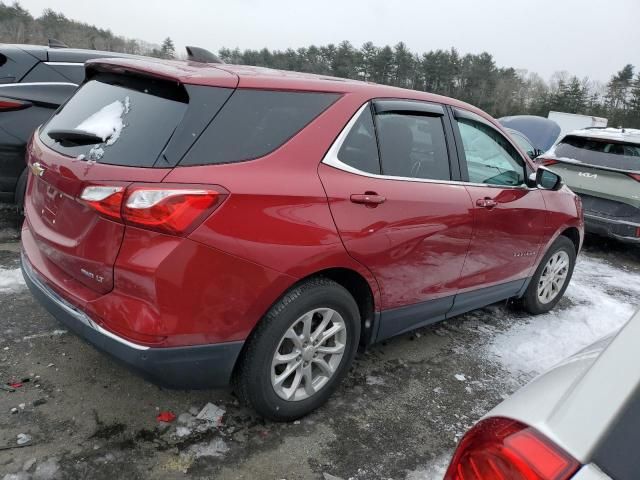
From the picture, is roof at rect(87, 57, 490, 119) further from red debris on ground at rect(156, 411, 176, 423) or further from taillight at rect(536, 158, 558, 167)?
taillight at rect(536, 158, 558, 167)

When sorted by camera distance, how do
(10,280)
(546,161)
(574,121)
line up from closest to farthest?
(10,280) < (546,161) < (574,121)

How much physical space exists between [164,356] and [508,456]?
57.0 inches

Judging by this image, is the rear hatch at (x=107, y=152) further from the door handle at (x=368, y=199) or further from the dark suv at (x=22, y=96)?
the dark suv at (x=22, y=96)

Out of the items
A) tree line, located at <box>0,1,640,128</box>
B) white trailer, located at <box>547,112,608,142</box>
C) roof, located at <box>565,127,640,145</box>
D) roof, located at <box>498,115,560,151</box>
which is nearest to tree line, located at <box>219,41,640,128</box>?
tree line, located at <box>0,1,640,128</box>

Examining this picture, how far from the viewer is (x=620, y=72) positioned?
47062 millimetres

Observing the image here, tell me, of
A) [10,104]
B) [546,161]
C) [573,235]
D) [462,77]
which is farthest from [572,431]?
[462,77]

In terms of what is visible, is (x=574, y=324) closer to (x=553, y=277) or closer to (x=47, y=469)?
(x=553, y=277)

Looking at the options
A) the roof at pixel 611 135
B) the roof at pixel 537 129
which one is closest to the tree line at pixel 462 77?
the roof at pixel 537 129

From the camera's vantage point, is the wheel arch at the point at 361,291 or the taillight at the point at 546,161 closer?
the wheel arch at the point at 361,291

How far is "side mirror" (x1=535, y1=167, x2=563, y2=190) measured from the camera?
394 centimetres

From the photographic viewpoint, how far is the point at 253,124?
227cm

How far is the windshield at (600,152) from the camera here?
21.0ft

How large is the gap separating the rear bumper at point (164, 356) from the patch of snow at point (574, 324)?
2.19m

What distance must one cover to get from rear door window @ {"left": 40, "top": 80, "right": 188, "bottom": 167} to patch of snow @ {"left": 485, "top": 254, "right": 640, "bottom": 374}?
8.64 ft
